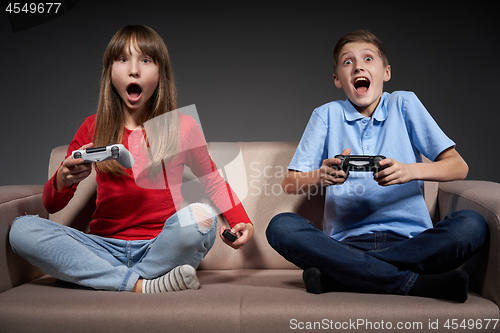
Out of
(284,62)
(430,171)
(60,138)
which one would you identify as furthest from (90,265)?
(284,62)

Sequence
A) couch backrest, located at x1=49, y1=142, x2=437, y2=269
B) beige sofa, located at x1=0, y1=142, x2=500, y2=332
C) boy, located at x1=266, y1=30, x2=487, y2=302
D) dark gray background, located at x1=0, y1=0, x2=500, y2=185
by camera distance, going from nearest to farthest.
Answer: beige sofa, located at x1=0, y1=142, x2=500, y2=332
boy, located at x1=266, y1=30, x2=487, y2=302
couch backrest, located at x1=49, y1=142, x2=437, y2=269
dark gray background, located at x1=0, y1=0, x2=500, y2=185

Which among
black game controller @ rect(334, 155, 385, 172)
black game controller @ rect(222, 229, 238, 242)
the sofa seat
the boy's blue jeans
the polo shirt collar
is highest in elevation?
the polo shirt collar

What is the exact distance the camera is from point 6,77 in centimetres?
196

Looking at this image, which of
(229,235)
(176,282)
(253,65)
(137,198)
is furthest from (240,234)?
(253,65)

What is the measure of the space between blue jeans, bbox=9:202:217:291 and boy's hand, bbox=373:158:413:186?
1.40ft

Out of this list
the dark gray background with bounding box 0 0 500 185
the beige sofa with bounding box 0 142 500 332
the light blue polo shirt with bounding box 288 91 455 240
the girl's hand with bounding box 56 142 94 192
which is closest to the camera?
the beige sofa with bounding box 0 142 500 332

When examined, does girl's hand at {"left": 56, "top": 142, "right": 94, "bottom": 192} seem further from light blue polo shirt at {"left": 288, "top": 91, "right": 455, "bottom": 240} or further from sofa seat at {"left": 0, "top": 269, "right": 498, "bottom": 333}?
light blue polo shirt at {"left": 288, "top": 91, "right": 455, "bottom": 240}

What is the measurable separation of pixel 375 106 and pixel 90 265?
2.97 ft

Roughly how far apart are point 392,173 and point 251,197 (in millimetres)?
485

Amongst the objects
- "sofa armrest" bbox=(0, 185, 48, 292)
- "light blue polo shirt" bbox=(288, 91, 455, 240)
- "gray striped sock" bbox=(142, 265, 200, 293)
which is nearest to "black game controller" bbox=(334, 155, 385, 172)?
"light blue polo shirt" bbox=(288, 91, 455, 240)

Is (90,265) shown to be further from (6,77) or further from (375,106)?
(6,77)

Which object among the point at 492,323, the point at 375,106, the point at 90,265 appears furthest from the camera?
the point at 375,106

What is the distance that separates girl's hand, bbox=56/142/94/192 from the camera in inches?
41.1

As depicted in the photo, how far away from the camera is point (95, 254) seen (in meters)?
1.04
